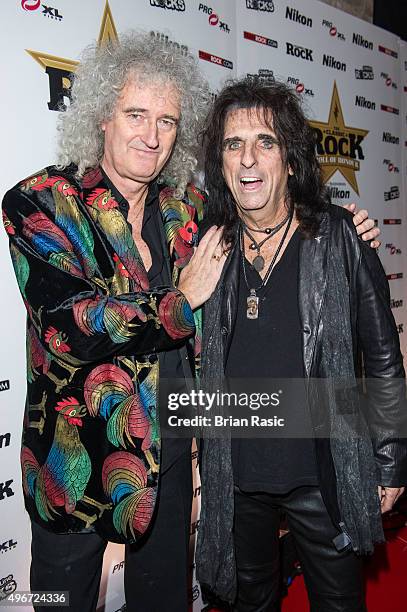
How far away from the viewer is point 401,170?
482cm

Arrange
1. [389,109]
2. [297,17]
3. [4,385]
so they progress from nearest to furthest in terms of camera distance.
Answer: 1. [4,385]
2. [297,17]
3. [389,109]

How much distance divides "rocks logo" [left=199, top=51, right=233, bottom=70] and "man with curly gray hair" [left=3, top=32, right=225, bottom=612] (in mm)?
959

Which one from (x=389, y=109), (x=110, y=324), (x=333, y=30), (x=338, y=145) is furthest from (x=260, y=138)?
(x=389, y=109)

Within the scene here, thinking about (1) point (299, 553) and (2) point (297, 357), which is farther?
(1) point (299, 553)

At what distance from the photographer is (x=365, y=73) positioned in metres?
4.21

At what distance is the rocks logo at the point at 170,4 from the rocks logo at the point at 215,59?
23 cm

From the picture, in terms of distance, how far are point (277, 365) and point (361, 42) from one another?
339 centimetres

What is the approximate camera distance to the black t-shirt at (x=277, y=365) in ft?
5.68

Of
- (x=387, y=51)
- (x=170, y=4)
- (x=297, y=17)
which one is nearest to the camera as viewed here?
(x=170, y=4)

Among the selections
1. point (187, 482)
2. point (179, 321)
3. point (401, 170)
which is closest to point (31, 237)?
point (179, 321)

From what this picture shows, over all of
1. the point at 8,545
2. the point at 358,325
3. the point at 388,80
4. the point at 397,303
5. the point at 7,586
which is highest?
the point at 388,80

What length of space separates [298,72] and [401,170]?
1772 mm

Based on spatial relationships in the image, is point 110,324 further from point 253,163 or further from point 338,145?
point 338,145

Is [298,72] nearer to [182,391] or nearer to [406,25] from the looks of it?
[406,25]
